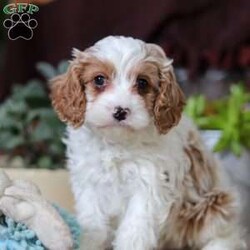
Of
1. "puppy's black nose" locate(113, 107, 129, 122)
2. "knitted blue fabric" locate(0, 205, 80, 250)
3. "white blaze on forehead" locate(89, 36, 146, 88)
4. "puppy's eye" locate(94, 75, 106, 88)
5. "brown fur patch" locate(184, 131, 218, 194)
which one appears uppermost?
"white blaze on forehead" locate(89, 36, 146, 88)

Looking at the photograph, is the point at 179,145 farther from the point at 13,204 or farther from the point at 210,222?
the point at 13,204

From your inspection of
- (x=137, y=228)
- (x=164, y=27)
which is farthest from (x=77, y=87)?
(x=164, y=27)

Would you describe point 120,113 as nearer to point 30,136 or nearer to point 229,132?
point 229,132

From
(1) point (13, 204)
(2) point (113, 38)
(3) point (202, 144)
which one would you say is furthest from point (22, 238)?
(3) point (202, 144)

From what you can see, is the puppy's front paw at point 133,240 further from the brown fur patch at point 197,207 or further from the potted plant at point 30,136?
the potted plant at point 30,136

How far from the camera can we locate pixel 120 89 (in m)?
1.65

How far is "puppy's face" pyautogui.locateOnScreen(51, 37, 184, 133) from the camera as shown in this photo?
5.37 ft

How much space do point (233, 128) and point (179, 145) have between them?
0.59 m

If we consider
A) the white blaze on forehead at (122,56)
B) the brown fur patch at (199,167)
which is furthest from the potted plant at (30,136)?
the white blaze on forehead at (122,56)

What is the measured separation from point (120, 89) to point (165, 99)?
0.11 meters

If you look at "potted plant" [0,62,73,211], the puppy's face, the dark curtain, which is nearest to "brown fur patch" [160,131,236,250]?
the puppy's face

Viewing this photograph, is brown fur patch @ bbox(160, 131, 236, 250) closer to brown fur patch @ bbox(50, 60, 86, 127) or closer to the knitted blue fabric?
brown fur patch @ bbox(50, 60, 86, 127)

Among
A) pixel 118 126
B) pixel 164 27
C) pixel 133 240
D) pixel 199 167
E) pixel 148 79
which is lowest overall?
pixel 133 240

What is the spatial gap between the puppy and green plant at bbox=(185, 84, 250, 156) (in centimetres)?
40
